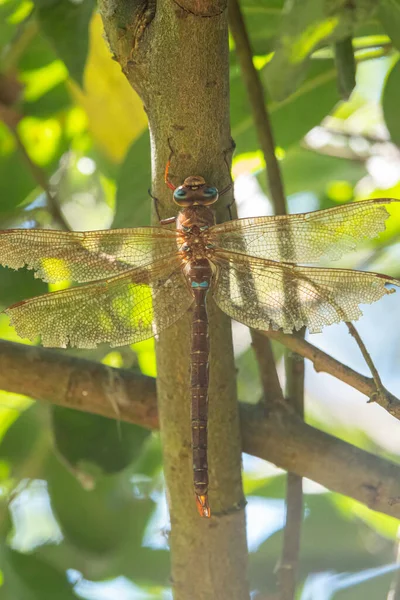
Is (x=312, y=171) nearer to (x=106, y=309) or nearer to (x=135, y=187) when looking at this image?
(x=135, y=187)

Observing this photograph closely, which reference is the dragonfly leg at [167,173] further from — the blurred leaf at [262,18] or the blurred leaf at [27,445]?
the blurred leaf at [27,445]

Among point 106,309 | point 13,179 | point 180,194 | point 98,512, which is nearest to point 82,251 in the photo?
point 106,309

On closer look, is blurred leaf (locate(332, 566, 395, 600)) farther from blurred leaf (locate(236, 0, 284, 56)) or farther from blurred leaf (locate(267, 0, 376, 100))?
blurred leaf (locate(236, 0, 284, 56))

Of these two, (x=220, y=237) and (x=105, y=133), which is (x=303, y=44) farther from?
(x=105, y=133)

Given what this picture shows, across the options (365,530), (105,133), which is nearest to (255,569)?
(365,530)

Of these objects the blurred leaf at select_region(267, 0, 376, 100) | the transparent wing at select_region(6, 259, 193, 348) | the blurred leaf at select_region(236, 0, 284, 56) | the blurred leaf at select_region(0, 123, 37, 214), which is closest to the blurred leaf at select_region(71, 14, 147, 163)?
the blurred leaf at select_region(0, 123, 37, 214)

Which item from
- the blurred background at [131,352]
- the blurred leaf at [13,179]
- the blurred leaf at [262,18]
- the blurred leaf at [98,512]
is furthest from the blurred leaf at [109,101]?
the blurred leaf at [98,512]
